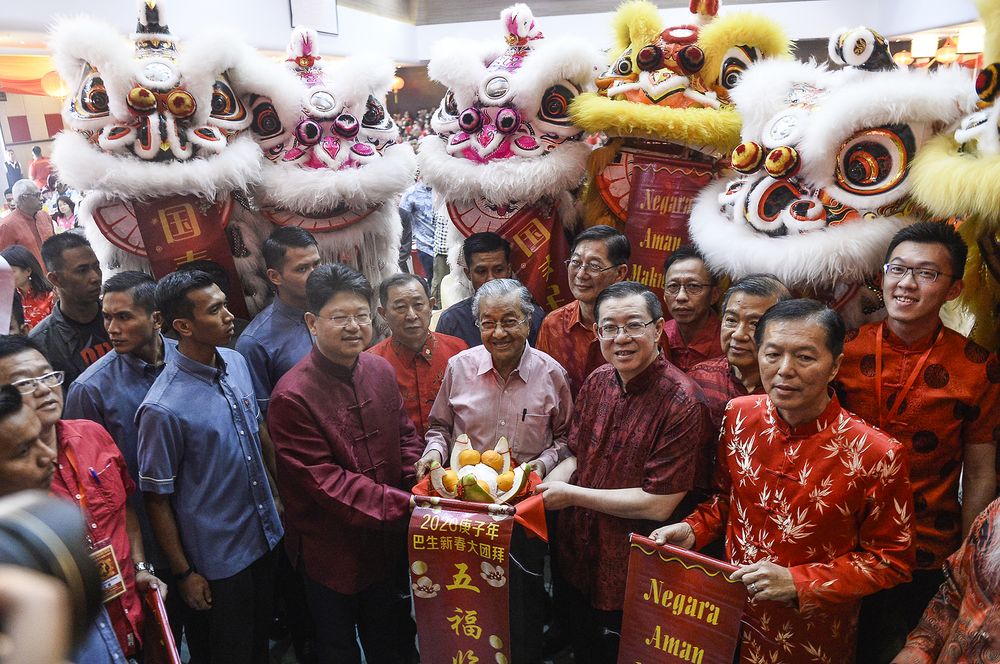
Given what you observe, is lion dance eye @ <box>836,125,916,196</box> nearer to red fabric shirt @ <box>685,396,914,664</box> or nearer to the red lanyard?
the red lanyard

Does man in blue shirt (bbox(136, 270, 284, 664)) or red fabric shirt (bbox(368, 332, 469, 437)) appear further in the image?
red fabric shirt (bbox(368, 332, 469, 437))

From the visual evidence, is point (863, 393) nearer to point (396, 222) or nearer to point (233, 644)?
point (233, 644)

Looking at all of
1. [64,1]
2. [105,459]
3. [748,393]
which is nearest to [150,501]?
[105,459]

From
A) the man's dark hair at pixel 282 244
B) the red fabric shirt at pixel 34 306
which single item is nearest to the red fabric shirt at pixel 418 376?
the man's dark hair at pixel 282 244

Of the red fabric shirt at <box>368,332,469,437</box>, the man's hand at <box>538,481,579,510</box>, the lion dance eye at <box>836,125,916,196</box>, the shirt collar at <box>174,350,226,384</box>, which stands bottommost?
the man's hand at <box>538,481,579,510</box>

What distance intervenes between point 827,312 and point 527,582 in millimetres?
1204

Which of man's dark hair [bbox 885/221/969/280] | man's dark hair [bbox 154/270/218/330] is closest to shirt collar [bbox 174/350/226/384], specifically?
man's dark hair [bbox 154/270/218/330]

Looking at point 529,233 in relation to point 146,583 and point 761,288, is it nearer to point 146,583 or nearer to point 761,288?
point 761,288

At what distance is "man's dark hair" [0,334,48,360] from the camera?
166 centimetres

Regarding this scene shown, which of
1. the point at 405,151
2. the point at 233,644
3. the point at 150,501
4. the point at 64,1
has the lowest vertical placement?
the point at 233,644

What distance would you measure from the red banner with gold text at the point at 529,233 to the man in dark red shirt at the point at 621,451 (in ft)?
3.95

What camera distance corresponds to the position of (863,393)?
6.32 ft

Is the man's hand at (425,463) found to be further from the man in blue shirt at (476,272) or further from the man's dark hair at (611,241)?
the man's dark hair at (611,241)

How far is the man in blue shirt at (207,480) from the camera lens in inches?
77.6
